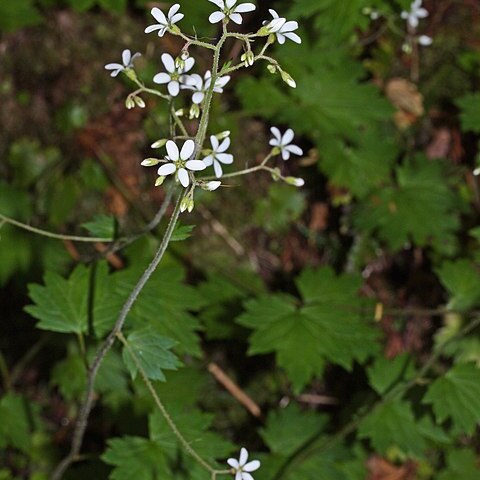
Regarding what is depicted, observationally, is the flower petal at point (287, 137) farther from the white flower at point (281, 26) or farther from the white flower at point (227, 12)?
the white flower at point (227, 12)

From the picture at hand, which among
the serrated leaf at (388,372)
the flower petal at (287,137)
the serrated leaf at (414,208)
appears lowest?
the serrated leaf at (388,372)

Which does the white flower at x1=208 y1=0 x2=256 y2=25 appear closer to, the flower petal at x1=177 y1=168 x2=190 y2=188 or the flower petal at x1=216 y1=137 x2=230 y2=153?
the flower petal at x1=177 y1=168 x2=190 y2=188

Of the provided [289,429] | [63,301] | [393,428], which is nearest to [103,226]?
[63,301]

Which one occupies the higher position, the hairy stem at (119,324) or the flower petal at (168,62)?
the flower petal at (168,62)

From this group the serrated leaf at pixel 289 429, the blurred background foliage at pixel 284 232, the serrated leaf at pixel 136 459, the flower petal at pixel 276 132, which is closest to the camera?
the flower petal at pixel 276 132

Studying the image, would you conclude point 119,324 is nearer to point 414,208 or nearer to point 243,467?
point 243,467

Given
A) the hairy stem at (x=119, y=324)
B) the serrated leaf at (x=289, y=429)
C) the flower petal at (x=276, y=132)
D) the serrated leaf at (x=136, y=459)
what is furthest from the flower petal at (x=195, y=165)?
the serrated leaf at (x=289, y=429)
